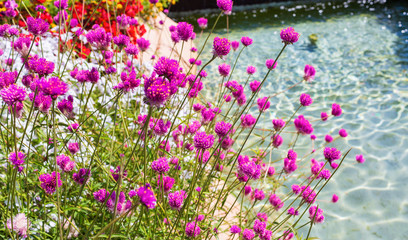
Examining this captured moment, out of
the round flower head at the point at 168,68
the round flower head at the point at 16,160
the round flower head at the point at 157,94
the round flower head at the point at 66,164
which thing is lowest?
the round flower head at the point at 66,164

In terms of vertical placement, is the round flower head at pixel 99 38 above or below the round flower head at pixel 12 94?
above

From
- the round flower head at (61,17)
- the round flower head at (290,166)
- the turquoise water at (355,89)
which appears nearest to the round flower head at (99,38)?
the round flower head at (61,17)

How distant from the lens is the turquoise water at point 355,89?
2.79m

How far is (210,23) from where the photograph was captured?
27.3 feet

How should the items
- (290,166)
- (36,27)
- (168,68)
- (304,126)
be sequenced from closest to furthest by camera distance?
1. (168,68)
2. (36,27)
3. (290,166)
4. (304,126)

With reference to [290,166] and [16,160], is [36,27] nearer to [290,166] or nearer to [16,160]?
[16,160]

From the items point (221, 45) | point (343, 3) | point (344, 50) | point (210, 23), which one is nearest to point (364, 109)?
point (344, 50)

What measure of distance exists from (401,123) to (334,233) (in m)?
2.09

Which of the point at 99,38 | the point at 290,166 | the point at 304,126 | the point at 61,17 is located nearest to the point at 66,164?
the point at 99,38

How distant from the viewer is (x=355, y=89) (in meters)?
4.67

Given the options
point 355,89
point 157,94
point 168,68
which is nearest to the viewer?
point 157,94

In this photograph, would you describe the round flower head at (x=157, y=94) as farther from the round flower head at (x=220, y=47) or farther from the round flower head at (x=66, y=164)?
the round flower head at (x=66, y=164)

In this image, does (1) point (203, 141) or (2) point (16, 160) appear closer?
(2) point (16, 160)

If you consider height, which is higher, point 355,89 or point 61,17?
point 61,17
